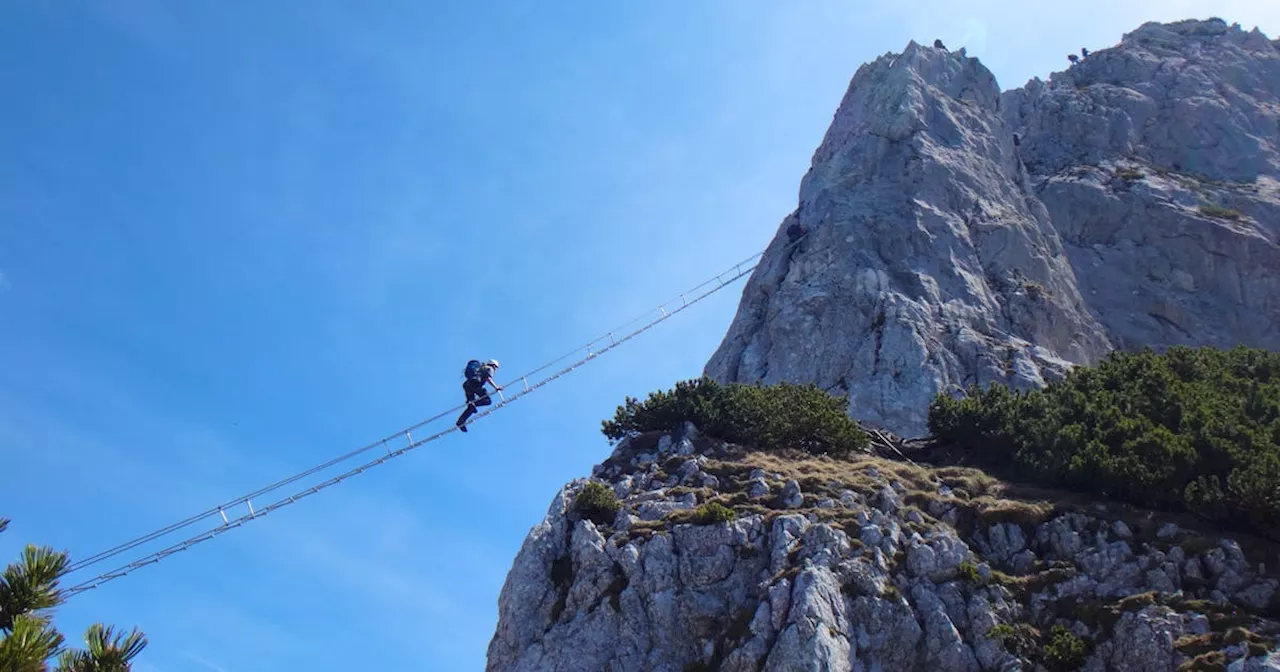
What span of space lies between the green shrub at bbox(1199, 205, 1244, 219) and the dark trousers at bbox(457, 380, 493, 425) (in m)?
46.9

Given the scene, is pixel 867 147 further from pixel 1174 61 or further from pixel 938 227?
pixel 1174 61

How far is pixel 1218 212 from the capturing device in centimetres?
6600

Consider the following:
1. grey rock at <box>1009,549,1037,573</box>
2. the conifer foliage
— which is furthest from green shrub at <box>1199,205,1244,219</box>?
the conifer foliage

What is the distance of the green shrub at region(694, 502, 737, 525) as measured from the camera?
33188mm

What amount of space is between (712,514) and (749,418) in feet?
23.8

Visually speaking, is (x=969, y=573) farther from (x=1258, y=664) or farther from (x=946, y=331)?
(x=946, y=331)

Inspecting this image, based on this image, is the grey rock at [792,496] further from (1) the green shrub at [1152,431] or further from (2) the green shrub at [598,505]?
(1) the green shrub at [1152,431]

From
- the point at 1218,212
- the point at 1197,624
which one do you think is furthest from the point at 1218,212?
the point at 1197,624

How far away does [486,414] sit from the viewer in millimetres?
37500

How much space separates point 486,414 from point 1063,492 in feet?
58.5

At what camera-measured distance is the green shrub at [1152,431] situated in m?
32.7

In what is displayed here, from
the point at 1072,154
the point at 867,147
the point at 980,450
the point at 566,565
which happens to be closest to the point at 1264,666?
the point at 980,450

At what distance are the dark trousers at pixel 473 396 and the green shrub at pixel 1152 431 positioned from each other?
638 inches

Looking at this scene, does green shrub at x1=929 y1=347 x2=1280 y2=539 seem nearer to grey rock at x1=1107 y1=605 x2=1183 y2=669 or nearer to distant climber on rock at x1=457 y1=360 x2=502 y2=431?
grey rock at x1=1107 y1=605 x2=1183 y2=669
